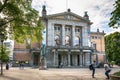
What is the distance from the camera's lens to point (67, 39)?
217ft

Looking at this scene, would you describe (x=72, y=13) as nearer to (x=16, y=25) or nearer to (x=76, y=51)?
(x=76, y=51)

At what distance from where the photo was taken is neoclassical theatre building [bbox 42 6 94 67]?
6084cm

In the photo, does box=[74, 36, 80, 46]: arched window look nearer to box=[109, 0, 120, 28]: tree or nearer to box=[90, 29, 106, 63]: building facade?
box=[90, 29, 106, 63]: building facade

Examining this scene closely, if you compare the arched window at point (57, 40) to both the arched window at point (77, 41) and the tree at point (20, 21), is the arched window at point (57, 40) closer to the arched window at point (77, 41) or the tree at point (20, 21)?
the arched window at point (77, 41)

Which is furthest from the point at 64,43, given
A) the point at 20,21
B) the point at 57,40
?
the point at 20,21

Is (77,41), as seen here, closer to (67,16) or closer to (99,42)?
(67,16)

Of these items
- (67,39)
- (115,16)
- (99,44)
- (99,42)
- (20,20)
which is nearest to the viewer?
(115,16)

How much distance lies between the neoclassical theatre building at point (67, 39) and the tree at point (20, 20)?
36627 mm

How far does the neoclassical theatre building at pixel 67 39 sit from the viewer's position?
60.8 m

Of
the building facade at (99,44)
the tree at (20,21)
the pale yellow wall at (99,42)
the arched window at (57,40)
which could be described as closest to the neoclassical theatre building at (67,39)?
the arched window at (57,40)

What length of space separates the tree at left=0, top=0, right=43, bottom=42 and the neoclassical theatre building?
36.6 m

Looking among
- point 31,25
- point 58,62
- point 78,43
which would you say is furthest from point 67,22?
A: point 31,25

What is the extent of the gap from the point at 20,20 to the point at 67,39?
45.3 m

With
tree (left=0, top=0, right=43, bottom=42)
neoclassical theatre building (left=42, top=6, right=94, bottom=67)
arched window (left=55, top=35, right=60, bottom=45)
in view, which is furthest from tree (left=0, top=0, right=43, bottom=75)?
arched window (left=55, top=35, right=60, bottom=45)
